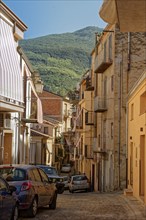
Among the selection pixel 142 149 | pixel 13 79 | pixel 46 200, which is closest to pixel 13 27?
pixel 13 79

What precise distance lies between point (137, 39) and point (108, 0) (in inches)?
1159

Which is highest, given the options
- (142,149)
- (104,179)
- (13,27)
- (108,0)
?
(13,27)

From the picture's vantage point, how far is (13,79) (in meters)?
21.2

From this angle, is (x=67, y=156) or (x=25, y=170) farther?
(x=67, y=156)

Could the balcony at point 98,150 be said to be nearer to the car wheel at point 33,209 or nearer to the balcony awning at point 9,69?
the balcony awning at point 9,69

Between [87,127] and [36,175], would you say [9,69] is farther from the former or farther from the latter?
[87,127]

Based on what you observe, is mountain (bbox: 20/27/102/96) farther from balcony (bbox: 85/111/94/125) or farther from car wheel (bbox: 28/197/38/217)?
car wheel (bbox: 28/197/38/217)

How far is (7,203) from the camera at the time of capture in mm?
10789

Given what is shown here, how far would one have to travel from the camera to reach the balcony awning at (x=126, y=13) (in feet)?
14.3

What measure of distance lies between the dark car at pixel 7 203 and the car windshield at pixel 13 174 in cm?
178

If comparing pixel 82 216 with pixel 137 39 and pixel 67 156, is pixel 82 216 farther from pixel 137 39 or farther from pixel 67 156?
pixel 67 156

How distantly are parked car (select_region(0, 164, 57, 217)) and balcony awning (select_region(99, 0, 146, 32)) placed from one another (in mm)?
8666

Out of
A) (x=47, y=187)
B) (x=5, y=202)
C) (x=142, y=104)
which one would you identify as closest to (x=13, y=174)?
(x=47, y=187)

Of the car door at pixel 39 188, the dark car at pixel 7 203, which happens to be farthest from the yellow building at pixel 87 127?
the dark car at pixel 7 203
